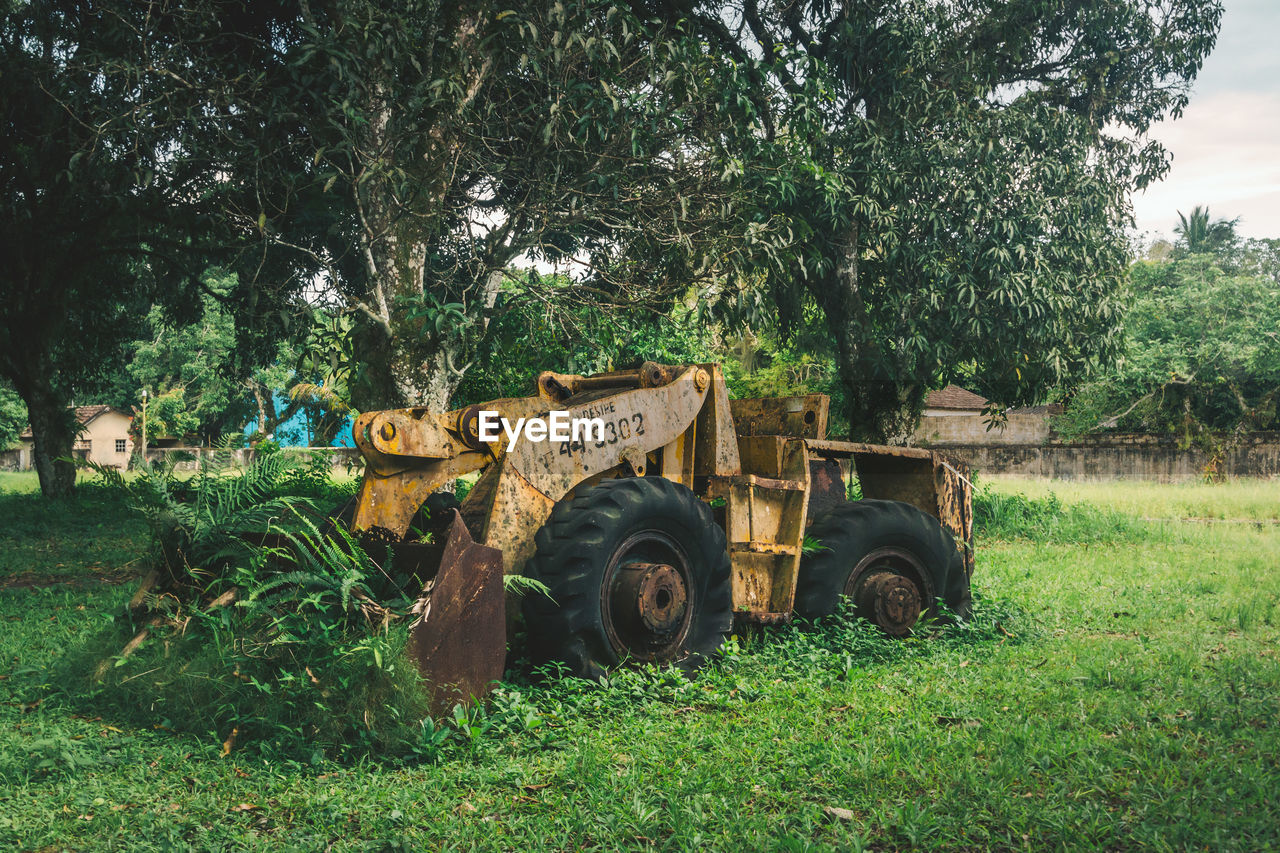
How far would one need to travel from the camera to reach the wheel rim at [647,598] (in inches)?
223

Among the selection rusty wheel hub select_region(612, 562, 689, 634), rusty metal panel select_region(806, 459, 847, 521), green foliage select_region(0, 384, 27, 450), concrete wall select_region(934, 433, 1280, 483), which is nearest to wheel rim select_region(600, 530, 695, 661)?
rusty wheel hub select_region(612, 562, 689, 634)

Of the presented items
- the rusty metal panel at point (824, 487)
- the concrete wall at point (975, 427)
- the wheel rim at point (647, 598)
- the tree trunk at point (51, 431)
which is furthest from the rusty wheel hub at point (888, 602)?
the concrete wall at point (975, 427)

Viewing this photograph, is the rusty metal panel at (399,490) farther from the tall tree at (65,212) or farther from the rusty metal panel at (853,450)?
the tall tree at (65,212)

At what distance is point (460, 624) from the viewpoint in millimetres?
4883

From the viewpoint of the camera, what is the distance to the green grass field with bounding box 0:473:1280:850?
3.84 m

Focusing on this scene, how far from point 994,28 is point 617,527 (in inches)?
493

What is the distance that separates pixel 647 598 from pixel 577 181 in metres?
6.39

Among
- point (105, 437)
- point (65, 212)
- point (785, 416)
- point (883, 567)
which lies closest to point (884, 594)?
point (883, 567)

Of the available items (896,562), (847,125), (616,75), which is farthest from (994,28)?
(896,562)

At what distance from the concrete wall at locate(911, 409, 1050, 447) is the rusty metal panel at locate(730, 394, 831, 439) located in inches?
1350

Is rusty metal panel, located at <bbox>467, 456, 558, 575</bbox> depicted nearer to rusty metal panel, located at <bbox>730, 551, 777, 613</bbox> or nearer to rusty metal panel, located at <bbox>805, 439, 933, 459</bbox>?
rusty metal panel, located at <bbox>730, 551, 777, 613</bbox>

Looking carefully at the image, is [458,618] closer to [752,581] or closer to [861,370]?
[752,581]

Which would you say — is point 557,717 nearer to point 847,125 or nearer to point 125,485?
point 125,485

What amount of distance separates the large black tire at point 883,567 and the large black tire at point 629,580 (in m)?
1.12
